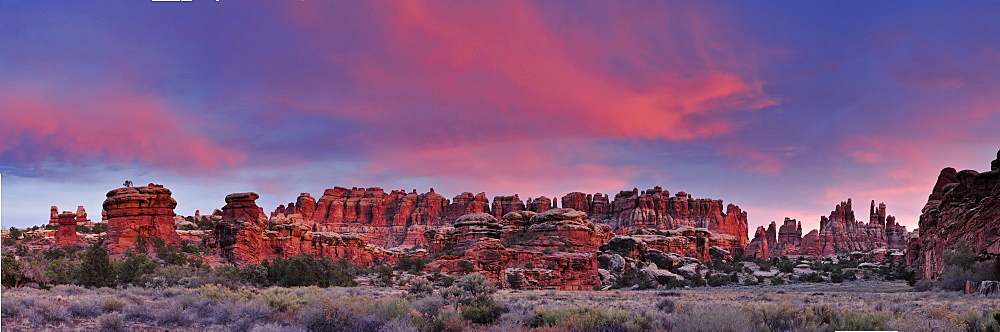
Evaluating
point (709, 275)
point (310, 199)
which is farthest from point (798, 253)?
point (310, 199)

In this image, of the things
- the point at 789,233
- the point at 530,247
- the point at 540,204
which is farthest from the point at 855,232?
the point at 530,247

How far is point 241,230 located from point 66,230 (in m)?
16.9

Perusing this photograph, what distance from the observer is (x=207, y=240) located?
48.5m

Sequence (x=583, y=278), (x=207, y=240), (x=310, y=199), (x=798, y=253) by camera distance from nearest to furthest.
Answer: (x=583, y=278), (x=207, y=240), (x=798, y=253), (x=310, y=199)

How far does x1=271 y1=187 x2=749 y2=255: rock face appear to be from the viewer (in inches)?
4692

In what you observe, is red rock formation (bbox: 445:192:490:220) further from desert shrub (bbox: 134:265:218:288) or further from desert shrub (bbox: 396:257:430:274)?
desert shrub (bbox: 134:265:218:288)

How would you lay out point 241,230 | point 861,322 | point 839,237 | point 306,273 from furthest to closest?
point 839,237
point 241,230
point 306,273
point 861,322

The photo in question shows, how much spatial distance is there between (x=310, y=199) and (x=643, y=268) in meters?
108

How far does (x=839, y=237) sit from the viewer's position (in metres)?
114

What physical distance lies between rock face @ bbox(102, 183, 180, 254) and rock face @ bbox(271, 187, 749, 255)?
71304mm

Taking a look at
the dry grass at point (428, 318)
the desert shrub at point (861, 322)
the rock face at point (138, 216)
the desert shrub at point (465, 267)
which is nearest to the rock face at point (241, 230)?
the rock face at point (138, 216)

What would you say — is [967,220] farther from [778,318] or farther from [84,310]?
[84,310]

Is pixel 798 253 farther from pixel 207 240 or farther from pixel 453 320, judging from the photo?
pixel 453 320

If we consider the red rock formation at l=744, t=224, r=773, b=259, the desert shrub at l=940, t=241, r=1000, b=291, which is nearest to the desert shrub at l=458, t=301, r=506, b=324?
the desert shrub at l=940, t=241, r=1000, b=291
